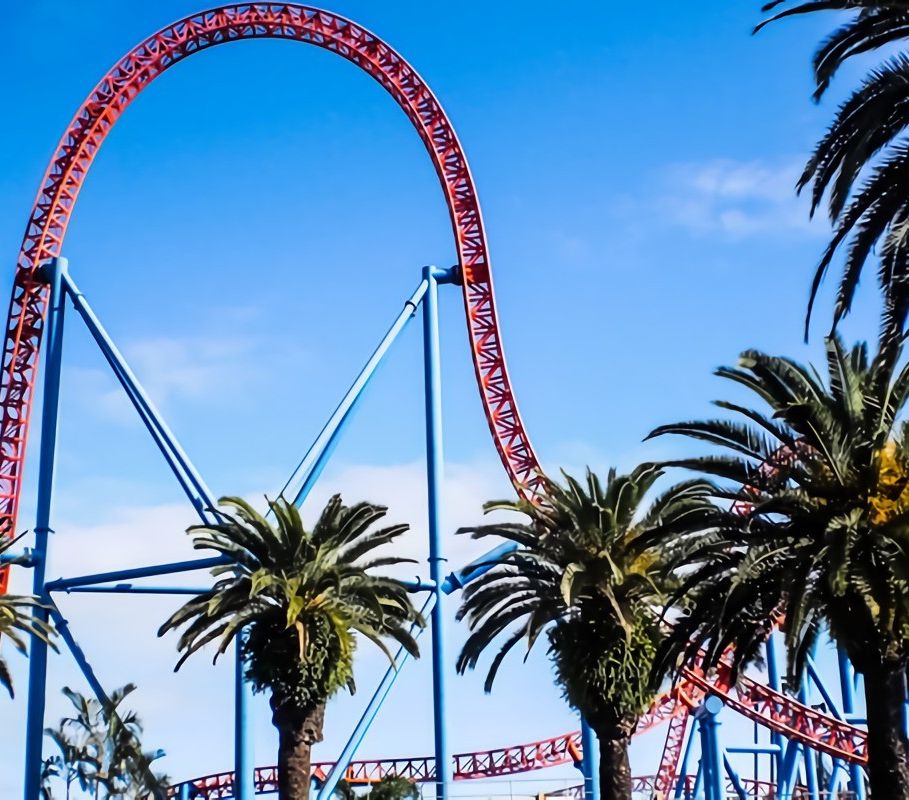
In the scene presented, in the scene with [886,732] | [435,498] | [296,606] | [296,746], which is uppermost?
[435,498]

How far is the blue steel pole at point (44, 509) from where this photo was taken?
25.5m

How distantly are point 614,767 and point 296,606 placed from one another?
4.81 meters

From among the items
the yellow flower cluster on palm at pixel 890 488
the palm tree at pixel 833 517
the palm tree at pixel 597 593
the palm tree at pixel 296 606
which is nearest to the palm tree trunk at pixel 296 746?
the palm tree at pixel 296 606

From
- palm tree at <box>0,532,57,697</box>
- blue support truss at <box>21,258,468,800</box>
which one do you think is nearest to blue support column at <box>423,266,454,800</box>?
blue support truss at <box>21,258,468,800</box>

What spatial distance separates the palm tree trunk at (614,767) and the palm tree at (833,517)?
394 centimetres

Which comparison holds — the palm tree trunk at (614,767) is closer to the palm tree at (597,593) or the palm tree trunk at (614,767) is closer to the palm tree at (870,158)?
the palm tree at (597,593)

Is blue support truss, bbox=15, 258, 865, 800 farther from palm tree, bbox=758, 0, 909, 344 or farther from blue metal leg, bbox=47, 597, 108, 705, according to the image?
palm tree, bbox=758, 0, 909, 344

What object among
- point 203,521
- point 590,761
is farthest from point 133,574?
point 590,761

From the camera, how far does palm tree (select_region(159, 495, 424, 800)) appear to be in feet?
61.8

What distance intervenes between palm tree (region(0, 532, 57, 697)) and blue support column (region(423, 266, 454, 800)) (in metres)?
7.20

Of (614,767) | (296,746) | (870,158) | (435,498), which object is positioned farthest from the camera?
(435,498)

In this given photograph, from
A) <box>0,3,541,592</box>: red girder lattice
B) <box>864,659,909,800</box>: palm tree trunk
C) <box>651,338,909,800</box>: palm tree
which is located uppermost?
<box>0,3,541,592</box>: red girder lattice

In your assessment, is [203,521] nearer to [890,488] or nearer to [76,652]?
[76,652]

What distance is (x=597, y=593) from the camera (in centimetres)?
1839
